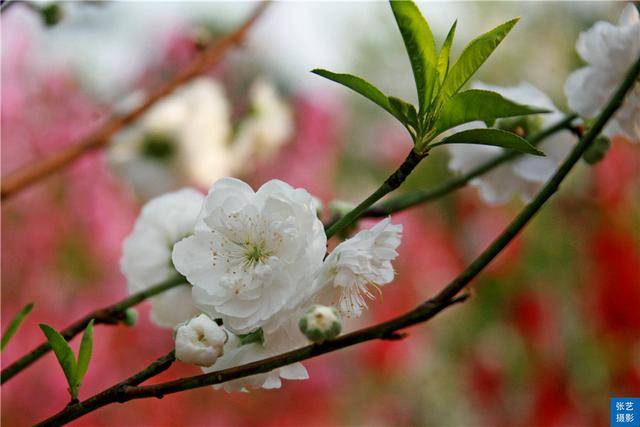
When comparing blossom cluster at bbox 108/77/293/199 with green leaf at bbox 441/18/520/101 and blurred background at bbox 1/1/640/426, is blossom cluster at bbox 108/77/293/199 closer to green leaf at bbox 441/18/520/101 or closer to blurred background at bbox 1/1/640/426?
blurred background at bbox 1/1/640/426

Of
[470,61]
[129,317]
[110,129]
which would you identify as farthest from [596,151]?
[110,129]

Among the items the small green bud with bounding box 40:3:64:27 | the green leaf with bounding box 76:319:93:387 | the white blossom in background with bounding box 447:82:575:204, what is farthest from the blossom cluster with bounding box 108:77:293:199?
the green leaf with bounding box 76:319:93:387

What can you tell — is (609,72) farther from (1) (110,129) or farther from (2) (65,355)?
(1) (110,129)

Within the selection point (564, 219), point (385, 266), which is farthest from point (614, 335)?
point (385, 266)

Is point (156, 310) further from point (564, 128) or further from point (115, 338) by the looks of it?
point (115, 338)

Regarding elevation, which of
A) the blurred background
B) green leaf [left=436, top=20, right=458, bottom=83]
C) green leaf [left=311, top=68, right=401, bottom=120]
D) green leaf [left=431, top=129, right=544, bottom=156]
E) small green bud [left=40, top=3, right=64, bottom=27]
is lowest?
the blurred background

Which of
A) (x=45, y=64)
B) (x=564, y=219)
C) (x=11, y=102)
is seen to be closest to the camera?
(x=11, y=102)

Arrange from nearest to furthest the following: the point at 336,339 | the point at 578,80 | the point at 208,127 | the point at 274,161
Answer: the point at 336,339
the point at 578,80
the point at 208,127
the point at 274,161
